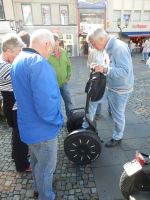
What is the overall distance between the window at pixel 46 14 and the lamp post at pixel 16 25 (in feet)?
8.67

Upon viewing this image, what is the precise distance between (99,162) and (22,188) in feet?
3.89

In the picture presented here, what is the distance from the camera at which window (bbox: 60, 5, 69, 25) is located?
23.7 metres

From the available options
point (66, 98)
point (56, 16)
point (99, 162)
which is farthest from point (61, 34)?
point (99, 162)

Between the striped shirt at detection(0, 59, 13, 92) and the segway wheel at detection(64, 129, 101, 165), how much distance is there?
107 centimetres

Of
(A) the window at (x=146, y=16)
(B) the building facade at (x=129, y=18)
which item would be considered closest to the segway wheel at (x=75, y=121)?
(B) the building facade at (x=129, y=18)

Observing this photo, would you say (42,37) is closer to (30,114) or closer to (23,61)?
(23,61)

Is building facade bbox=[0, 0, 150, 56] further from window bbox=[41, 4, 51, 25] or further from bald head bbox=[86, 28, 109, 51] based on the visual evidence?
bald head bbox=[86, 28, 109, 51]

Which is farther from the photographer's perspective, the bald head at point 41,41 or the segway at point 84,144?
the segway at point 84,144

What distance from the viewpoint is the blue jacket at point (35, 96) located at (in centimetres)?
177

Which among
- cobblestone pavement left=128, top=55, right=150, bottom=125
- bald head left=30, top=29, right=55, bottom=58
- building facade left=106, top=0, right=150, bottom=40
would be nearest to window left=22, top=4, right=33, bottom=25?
building facade left=106, top=0, right=150, bottom=40

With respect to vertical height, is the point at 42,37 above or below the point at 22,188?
above

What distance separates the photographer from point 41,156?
2131 millimetres

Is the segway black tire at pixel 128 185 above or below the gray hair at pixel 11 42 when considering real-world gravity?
below

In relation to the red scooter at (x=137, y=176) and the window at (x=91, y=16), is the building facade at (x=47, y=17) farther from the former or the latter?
the red scooter at (x=137, y=176)
